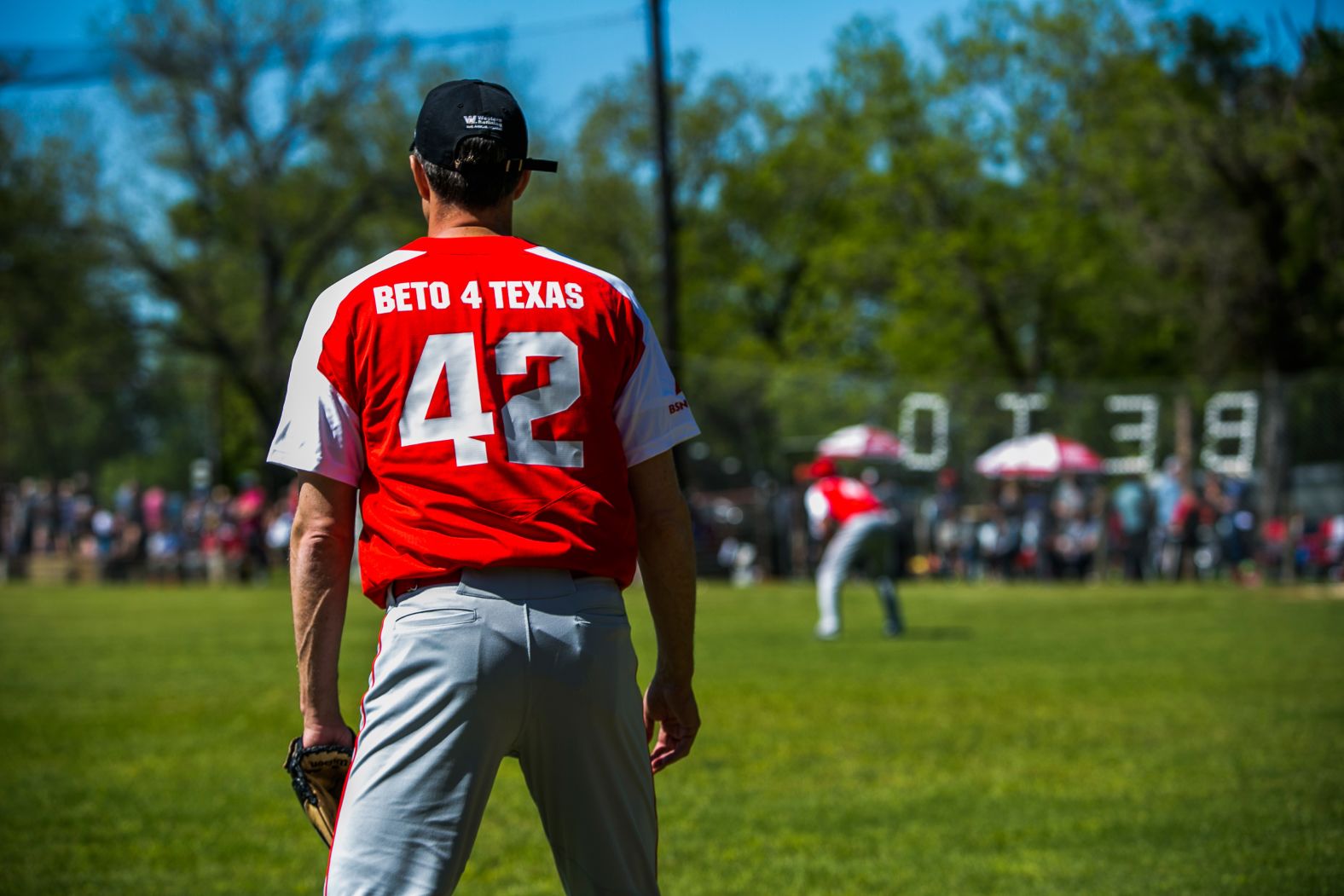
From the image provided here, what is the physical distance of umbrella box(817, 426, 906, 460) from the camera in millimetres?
27953

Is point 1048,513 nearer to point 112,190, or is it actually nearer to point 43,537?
point 43,537

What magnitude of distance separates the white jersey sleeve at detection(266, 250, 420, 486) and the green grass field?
333 centimetres

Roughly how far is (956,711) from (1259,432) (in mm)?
17475

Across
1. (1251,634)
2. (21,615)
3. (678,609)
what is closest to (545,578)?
(678,609)

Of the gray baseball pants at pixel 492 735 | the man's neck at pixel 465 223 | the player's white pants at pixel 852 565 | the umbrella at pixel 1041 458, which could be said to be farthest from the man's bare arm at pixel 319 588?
the umbrella at pixel 1041 458

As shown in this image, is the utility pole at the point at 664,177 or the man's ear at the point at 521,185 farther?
the utility pole at the point at 664,177

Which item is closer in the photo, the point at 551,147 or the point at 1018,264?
the point at 551,147

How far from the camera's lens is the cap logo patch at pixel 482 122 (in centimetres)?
300

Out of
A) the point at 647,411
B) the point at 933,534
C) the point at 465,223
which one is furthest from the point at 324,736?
the point at 933,534

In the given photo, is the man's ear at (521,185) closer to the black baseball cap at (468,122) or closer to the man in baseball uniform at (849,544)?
the black baseball cap at (468,122)

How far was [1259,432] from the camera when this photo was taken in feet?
84.3

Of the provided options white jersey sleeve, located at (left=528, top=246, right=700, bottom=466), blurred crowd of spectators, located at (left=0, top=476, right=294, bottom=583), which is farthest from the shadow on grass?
blurred crowd of spectators, located at (left=0, top=476, right=294, bottom=583)

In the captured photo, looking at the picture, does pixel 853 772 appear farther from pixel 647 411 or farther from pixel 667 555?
pixel 647 411

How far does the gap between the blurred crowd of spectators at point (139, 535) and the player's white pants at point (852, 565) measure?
1873 centimetres
